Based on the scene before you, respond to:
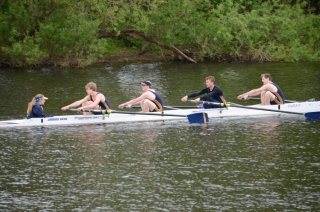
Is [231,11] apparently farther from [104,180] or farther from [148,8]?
[104,180]

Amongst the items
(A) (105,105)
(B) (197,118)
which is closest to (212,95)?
(B) (197,118)

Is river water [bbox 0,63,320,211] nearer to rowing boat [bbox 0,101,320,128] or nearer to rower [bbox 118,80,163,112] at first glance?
rowing boat [bbox 0,101,320,128]

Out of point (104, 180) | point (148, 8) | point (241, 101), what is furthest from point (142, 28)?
point (104, 180)

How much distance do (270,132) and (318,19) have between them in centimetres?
3076

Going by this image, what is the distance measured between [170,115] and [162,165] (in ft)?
23.1

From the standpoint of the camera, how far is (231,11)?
51156 millimetres

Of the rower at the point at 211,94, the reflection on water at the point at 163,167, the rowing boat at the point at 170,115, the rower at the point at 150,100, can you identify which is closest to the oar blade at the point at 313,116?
the rowing boat at the point at 170,115

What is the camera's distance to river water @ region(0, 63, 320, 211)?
58.6 feet

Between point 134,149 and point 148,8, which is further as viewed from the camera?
point 148,8

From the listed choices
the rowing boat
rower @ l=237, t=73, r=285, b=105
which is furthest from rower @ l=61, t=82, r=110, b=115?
rower @ l=237, t=73, r=285, b=105

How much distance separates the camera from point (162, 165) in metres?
21.2

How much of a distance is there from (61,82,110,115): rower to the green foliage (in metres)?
19.3

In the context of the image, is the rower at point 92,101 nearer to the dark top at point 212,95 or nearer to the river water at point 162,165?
the river water at point 162,165

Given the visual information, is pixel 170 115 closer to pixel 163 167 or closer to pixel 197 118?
pixel 197 118
